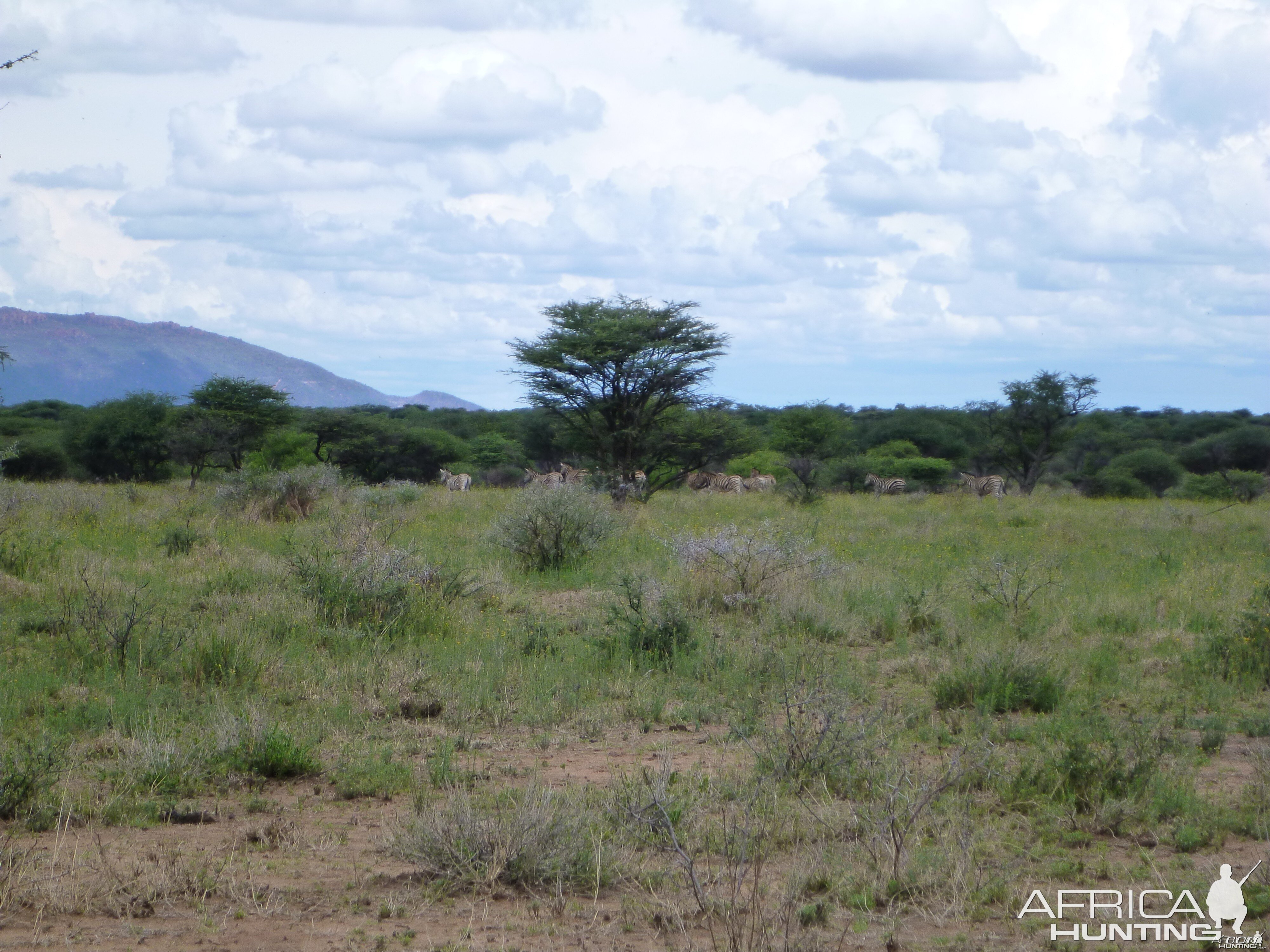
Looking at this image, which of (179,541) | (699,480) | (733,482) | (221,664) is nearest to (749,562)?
(221,664)

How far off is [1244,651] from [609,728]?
4960 millimetres

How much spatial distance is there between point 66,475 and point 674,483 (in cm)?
1976

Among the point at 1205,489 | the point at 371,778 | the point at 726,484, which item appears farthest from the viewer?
the point at 726,484

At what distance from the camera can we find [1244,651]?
763cm

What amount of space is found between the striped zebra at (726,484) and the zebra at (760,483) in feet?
0.80

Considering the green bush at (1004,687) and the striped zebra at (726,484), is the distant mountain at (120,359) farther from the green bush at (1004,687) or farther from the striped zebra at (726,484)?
the green bush at (1004,687)

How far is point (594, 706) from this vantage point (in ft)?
21.6

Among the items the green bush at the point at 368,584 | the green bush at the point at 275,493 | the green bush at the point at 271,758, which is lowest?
the green bush at the point at 271,758

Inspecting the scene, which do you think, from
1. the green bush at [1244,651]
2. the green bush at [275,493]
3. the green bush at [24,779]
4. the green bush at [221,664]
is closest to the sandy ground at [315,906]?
the green bush at [24,779]

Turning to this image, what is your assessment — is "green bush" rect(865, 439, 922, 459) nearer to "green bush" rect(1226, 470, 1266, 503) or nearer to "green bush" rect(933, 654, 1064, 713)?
"green bush" rect(1226, 470, 1266, 503)

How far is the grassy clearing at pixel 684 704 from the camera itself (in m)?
4.04

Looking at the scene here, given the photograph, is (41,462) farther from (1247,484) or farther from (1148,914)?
(1247,484)

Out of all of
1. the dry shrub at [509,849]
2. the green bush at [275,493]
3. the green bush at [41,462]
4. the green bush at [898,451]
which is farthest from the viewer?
the green bush at [898,451]

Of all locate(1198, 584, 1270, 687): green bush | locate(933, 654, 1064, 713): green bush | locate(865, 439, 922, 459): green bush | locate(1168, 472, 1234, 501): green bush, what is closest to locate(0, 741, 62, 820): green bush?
locate(933, 654, 1064, 713): green bush
